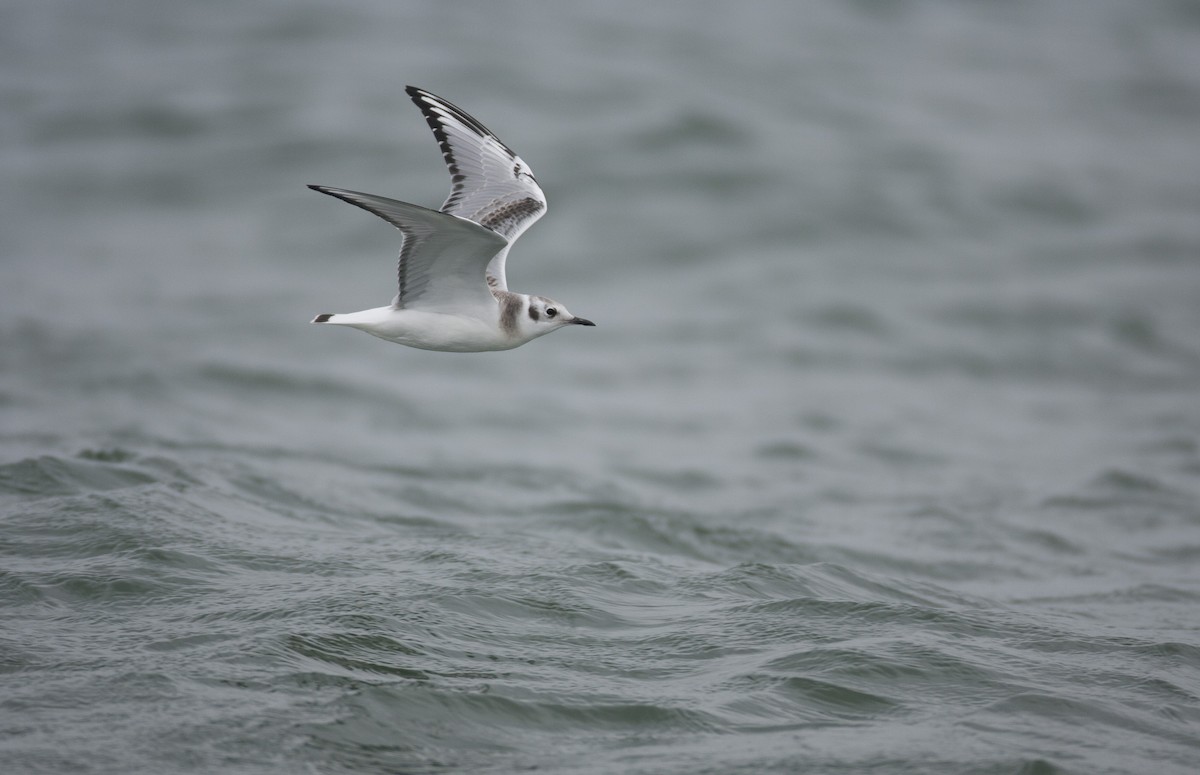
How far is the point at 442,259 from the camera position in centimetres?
735

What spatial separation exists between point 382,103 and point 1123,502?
1576cm

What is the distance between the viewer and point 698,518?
12180mm

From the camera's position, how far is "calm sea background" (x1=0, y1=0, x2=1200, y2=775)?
22.3 feet

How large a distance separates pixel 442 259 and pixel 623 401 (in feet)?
31.0

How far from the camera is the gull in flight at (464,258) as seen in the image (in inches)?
278

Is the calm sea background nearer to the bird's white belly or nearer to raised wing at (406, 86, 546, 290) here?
the bird's white belly

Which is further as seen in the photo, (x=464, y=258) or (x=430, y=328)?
(x=430, y=328)

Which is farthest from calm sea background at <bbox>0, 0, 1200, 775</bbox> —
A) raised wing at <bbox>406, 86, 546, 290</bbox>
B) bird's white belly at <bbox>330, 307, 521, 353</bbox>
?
raised wing at <bbox>406, 86, 546, 290</bbox>

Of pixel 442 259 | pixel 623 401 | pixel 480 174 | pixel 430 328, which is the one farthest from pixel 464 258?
pixel 623 401

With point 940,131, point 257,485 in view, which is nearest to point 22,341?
point 257,485

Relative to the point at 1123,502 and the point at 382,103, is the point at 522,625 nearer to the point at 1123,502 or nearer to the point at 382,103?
the point at 1123,502

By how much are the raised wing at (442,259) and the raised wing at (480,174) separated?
57 cm

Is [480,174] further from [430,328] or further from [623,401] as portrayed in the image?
[623,401]

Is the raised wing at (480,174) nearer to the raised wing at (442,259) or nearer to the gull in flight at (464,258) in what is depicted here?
the gull in flight at (464,258)
